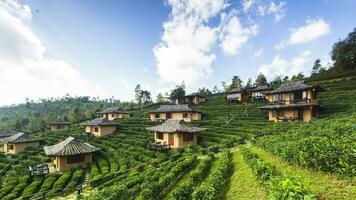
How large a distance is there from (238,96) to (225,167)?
48.8m

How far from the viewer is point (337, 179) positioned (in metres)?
9.66

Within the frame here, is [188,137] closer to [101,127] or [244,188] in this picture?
[244,188]

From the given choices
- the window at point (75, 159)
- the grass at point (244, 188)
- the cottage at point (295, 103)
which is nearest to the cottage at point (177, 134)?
the window at point (75, 159)

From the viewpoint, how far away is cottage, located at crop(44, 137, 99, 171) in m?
29.0

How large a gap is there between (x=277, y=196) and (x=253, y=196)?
391 centimetres

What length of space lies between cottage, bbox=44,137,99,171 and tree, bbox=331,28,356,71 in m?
70.6

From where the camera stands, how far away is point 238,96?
6319cm

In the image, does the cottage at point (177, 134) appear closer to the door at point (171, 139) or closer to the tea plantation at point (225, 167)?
the door at point (171, 139)

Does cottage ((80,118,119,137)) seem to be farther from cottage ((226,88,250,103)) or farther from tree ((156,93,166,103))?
tree ((156,93,166,103))

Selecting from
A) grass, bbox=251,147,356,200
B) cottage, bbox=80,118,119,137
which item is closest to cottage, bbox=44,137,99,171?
cottage, bbox=80,118,119,137

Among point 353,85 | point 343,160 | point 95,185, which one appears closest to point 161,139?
point 95,185

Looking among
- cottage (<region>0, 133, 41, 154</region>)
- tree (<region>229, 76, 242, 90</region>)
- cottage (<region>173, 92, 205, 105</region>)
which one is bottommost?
cottage (<region>0, 133, 41, 154</region>)

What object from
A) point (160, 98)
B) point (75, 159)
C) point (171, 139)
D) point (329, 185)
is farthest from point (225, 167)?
point (160, 98)

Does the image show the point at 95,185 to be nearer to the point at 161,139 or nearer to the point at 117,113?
the point at 161,139
